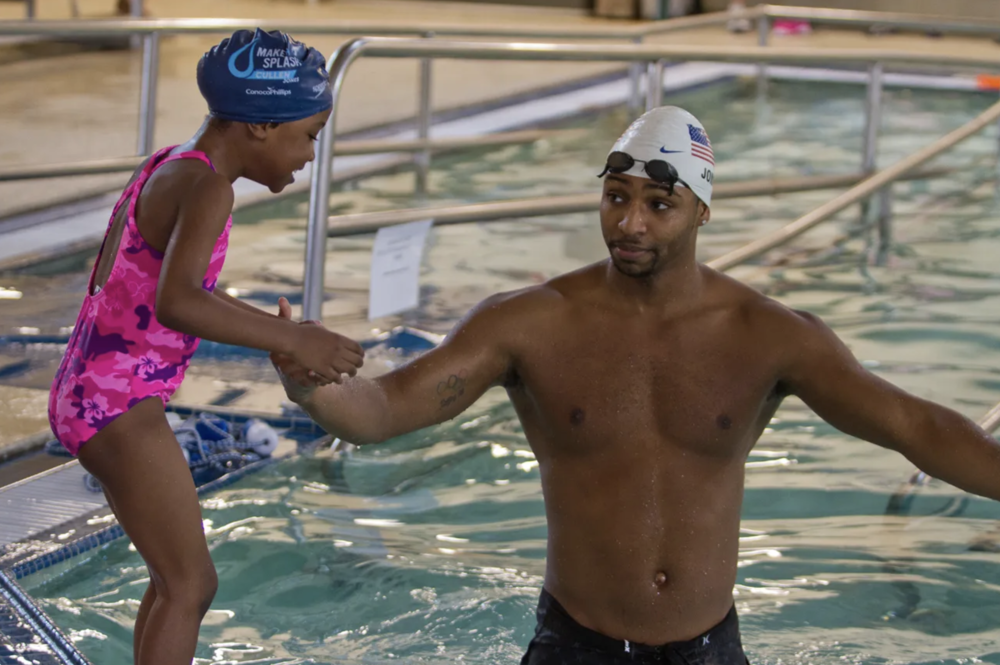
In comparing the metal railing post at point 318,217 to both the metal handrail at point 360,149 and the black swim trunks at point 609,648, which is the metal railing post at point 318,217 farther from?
the black swim trunks at point 609,648

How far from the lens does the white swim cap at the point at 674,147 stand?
2707 millimetres

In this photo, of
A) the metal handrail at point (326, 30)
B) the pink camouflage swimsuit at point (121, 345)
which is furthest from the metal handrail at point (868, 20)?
the pink camouflage swimsuit at point (121, 345)

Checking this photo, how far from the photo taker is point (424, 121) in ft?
28.6

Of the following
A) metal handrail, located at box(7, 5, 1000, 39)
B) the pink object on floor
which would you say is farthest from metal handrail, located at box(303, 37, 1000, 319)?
the pink object on floor

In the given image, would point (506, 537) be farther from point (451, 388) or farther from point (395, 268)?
point (451, 388)

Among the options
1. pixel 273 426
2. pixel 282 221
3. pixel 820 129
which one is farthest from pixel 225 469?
pixel 820 129

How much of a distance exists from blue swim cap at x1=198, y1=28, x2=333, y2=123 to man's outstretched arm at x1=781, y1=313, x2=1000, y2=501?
112cm

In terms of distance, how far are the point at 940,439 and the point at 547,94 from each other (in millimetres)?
10940

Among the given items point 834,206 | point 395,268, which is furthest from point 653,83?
point 395,268

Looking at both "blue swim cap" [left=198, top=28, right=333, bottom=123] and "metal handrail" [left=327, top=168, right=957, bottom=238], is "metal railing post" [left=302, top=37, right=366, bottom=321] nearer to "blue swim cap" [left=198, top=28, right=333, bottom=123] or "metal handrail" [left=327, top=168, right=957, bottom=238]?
"metal handrail" [left=327, top=168, right=957, bottom=238]

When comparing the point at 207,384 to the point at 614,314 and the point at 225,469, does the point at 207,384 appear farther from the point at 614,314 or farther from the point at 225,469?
the point at 614,314

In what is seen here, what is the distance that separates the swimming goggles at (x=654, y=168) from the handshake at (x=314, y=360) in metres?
0.69

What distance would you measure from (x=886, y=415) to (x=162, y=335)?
4.87 feet

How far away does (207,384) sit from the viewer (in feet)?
16.9
